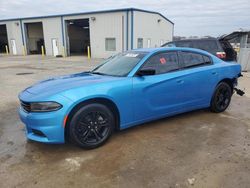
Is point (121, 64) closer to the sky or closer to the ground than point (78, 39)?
closer to the ground

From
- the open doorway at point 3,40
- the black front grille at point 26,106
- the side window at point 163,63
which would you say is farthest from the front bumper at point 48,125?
the open doorway at point 3,40

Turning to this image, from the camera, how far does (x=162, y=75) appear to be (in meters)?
4.16

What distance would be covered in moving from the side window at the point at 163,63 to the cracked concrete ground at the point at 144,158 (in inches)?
43.7

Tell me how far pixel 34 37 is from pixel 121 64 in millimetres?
31073

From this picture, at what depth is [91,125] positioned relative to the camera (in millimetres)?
3547

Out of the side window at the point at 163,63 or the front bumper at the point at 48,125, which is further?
the side window at the point at 163,63

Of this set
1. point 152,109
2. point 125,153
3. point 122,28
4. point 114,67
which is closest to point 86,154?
point 125,153

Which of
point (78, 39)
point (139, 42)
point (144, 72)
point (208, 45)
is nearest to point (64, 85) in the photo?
point (144, 72)

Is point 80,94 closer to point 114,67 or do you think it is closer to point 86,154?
point 86,154

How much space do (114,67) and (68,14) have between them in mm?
23063

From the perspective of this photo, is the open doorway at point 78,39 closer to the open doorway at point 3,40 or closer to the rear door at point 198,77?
the open doorway at point 3,40

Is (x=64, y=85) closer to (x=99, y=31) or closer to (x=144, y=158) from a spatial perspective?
(x=144, y=158)

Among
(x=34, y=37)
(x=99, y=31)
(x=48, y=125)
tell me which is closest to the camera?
(x=48, y=125)

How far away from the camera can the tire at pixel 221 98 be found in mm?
5125
